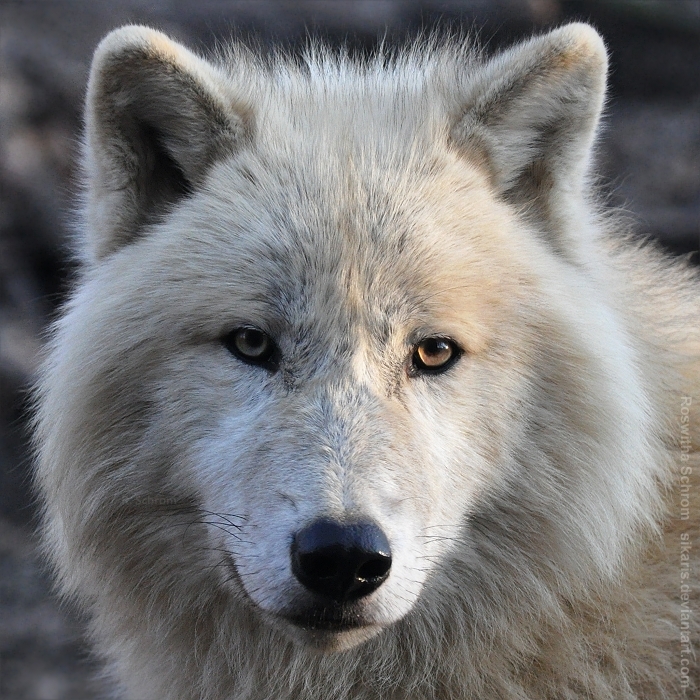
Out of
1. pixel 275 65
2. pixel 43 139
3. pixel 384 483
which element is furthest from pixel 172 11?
pixel 384 483

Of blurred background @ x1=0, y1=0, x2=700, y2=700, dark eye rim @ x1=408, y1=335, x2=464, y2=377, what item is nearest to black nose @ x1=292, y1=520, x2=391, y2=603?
dark eye rim @ x1=408, y1=335, x2=464, y2=377

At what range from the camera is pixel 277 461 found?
270cm

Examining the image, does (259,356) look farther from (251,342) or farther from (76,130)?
(76,130)

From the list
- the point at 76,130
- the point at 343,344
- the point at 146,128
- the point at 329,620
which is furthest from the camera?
the point at 76,130

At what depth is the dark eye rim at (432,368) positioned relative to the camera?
2973mm

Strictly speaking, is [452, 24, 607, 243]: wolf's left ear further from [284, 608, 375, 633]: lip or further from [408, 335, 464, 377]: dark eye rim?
[284, 608, 375, 633]: lip

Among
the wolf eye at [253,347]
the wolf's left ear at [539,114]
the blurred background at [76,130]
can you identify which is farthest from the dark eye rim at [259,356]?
the blurred background at [76,130]

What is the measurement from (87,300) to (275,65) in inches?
53.1

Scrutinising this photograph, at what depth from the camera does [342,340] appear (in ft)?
9.52

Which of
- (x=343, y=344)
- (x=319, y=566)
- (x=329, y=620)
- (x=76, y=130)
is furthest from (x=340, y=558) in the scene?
(x=76, y=130)

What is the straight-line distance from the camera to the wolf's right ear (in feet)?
10.2

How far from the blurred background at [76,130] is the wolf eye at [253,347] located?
3.82 m

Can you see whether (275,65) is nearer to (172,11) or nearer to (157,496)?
(157,496)

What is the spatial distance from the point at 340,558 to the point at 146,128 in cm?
185
